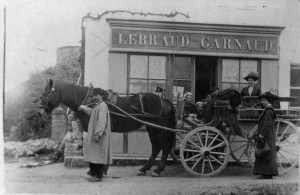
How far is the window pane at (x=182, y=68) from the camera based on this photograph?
9.16 m

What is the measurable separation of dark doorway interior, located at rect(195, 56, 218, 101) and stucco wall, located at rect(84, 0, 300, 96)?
3.41 ft

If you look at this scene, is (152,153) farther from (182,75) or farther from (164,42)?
(164,42)

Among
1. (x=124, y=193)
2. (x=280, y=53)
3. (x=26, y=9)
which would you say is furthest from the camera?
(x=280, y=53)

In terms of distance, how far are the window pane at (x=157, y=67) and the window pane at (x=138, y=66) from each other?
119mm

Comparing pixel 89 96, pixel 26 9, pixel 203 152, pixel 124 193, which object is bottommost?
pixel 124 193

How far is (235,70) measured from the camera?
927 centimetres

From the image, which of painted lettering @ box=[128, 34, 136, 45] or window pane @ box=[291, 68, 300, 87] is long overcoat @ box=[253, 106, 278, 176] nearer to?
window pane @ box=[291, 68, 300, 87]

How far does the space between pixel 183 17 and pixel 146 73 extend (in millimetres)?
1554

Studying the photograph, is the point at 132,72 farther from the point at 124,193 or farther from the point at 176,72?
the point at 124,193

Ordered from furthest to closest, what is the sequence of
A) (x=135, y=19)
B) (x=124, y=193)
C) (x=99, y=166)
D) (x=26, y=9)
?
1. (x=135, y=19)
2. (x=26, y=9)
3. (x=99, y=166)
4. (x=124, y=193)

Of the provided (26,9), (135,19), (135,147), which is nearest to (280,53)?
(135,19)

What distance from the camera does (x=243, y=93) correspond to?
7895 mm

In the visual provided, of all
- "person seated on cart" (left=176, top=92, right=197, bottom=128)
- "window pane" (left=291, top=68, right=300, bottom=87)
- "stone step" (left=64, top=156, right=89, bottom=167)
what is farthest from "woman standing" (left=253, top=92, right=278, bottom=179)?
"stone step" (left=64, top=156, right=89, bottom=167)

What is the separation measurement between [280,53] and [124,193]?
5.37 meters
